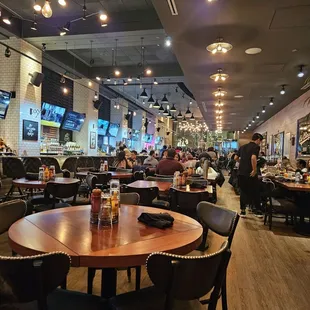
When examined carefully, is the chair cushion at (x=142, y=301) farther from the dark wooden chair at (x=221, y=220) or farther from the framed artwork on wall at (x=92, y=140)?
the framed artwork on wall at (x=92, y=140)

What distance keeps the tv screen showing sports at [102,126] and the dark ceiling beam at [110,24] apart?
6843mm

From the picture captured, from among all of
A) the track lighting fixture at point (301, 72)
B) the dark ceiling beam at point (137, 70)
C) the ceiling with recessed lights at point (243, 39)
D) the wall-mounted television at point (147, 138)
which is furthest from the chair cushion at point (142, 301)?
the wall-mounted television at point (147, 138)

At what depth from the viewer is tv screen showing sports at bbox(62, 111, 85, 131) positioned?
11.0m

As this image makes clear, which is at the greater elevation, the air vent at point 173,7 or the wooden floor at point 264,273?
the air vent at point 173,7

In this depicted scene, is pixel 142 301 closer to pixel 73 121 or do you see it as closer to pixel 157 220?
pixel 157 220

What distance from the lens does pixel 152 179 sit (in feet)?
16.5

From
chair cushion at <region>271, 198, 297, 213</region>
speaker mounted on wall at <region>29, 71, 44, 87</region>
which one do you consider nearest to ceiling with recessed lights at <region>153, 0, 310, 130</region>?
chair cushion at <region>271, 198, 297, 213</region>

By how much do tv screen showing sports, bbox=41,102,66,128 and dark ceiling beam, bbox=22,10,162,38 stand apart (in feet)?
9.38

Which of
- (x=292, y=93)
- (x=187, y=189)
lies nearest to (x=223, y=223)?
(x=187, y=189)

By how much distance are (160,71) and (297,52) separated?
5.63m

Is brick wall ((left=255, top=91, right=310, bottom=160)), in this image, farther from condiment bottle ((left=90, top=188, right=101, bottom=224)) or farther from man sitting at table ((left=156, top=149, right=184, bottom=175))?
condiment bottle ((left=90, top=188, right=101, bottom=224))

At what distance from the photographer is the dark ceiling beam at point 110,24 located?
667cm

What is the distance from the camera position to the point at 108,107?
15883 millimetres

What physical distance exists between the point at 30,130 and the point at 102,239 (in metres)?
7.55
